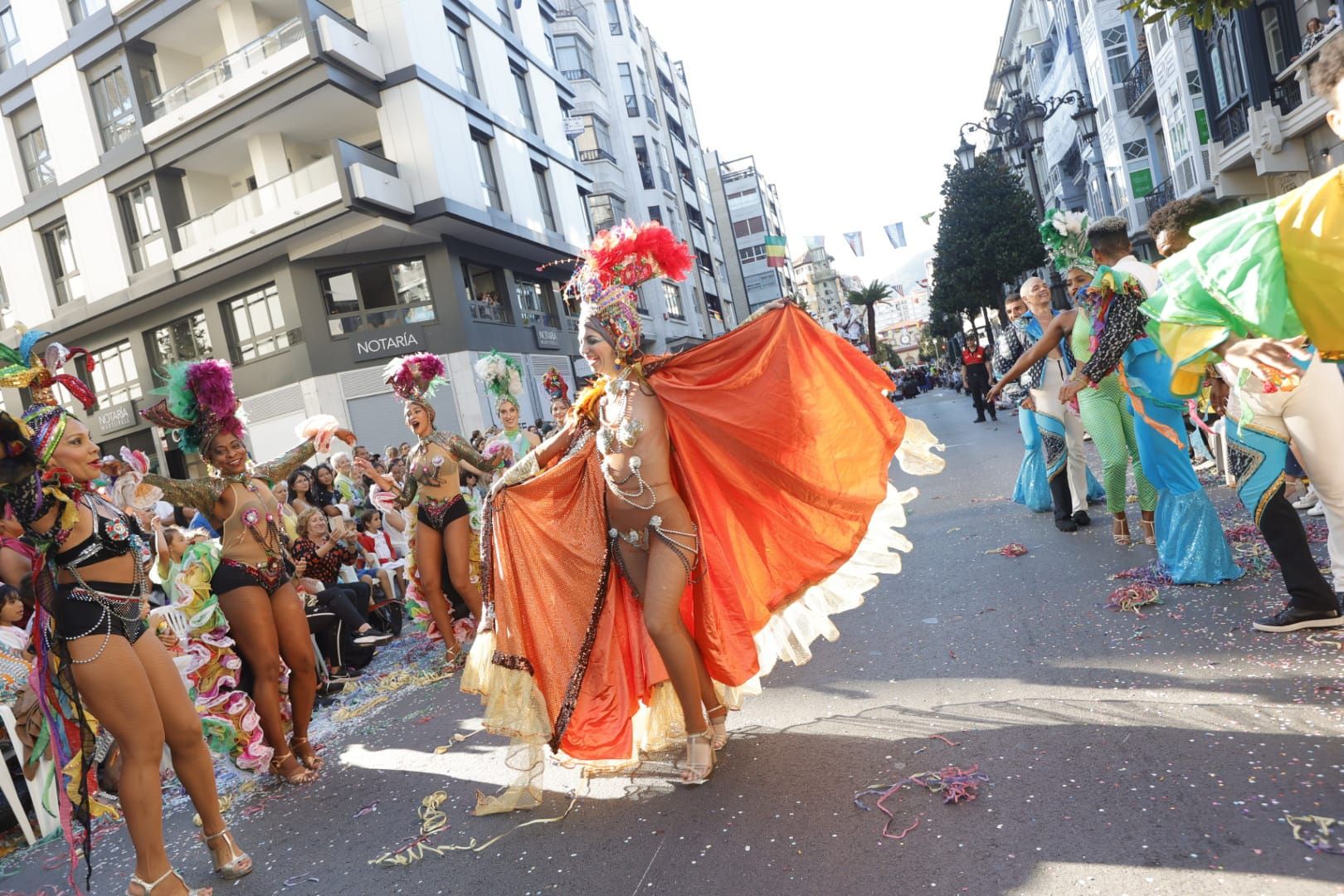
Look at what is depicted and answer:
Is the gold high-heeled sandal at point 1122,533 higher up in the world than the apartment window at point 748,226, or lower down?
lower down

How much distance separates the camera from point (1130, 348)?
17.3 ft

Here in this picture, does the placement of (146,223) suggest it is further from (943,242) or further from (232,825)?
(943,242)

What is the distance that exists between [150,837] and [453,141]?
20425 millimetres

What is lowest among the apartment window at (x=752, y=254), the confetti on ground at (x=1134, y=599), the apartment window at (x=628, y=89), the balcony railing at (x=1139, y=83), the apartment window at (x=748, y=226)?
the confetti on ground at (x=1134, y=599)

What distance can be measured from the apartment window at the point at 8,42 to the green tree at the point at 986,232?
2666 cm

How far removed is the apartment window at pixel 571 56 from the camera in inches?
1490

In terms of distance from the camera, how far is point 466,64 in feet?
77.8

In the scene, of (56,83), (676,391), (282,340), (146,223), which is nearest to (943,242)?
(282,340)

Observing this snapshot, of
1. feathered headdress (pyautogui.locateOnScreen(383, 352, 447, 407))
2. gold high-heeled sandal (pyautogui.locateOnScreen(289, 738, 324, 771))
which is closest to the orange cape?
gold high-heeled sandal (pyautogui.locateOnScreen(289, 738, 324, 771))

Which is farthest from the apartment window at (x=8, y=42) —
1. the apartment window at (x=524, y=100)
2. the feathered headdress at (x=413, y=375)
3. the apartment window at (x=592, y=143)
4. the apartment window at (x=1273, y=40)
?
the apartment window at (x=1273, y=40)

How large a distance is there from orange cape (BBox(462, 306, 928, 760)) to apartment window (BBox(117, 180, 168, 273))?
20935 mm

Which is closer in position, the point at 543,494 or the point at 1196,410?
the point at 543,494

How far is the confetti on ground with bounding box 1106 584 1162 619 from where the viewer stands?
4.63 metres

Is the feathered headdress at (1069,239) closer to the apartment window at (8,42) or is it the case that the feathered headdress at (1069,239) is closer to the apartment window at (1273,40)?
the apartment window at (1273,40)
